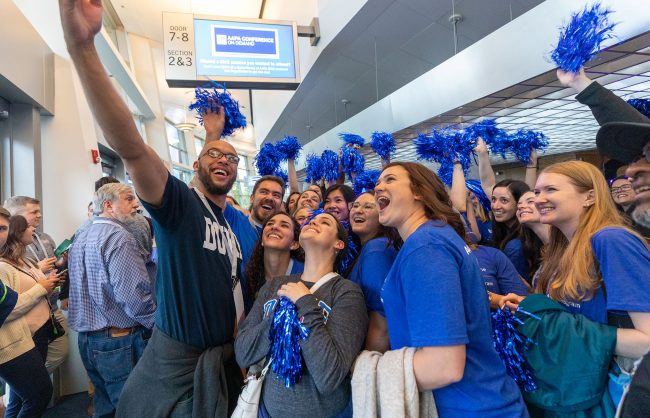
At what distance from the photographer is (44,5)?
5.00 meters

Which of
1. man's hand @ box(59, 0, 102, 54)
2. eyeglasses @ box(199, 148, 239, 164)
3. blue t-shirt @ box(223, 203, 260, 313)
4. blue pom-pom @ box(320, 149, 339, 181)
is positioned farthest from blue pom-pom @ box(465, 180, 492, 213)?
man's hand @ box(59, 0, 102, 54)

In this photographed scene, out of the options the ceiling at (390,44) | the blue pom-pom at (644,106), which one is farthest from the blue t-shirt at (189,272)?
the ceiling at (390,44)

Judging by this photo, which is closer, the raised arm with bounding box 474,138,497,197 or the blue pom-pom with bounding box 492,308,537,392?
the blue pom-pom with bounding box 492,308,537,392

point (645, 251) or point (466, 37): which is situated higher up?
point (466, 37)

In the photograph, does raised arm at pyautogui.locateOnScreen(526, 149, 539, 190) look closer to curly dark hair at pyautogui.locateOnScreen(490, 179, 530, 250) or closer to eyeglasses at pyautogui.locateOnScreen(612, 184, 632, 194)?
curly dark hair at pyautogui.locateOnScreen(490, 179, 530, 250)

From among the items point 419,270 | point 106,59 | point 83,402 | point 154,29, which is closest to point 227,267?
point 419,270

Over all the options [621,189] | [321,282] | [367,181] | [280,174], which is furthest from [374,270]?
[280,174]

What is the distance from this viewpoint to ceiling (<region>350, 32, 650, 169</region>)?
8.72ft

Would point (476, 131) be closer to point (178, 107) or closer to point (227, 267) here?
point (227, 267)

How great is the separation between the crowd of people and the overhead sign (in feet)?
11.5

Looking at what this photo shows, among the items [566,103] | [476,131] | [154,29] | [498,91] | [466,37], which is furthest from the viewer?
[154,29]

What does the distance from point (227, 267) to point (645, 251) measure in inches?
55.1

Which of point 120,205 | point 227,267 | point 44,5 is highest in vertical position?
point 44,5

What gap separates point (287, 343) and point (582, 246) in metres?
1.06
